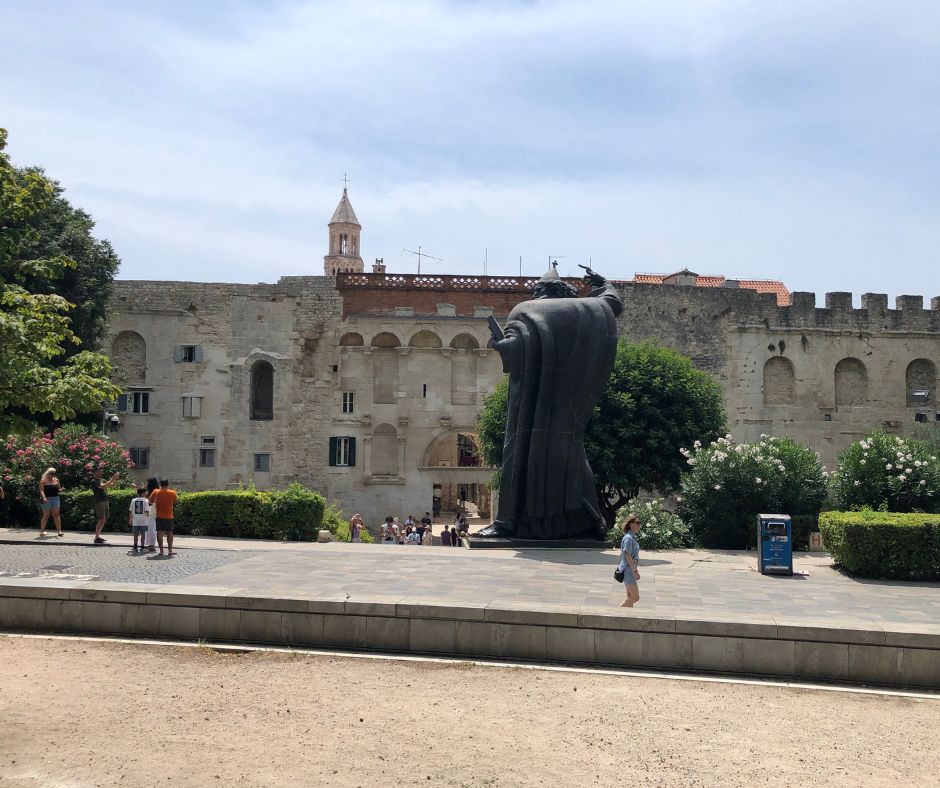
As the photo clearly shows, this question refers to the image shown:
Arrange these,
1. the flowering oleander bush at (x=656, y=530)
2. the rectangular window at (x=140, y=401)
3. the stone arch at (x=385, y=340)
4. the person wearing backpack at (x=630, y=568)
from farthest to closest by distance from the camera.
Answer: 1. the stone arch at (x=385, y=340)
2. the rectangular window at (x=140, y=401)
3. the flowering oleander bush at (x=656, y=530)
4. the person wearing backpack at (x=630, y=568)

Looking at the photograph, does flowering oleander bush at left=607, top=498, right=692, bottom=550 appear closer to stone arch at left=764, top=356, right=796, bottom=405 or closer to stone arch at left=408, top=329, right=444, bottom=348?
stone arch at left=408, top=329, right=444, bottom=348

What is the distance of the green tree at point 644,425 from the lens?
2655 cm

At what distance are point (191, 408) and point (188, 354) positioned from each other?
7.17 ft

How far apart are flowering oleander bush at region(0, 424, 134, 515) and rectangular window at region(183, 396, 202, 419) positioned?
14607mm

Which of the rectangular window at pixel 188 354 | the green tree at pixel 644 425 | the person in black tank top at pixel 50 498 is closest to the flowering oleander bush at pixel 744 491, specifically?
the green tree at pixel 644 425

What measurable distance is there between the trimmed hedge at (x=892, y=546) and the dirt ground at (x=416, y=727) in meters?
6.06

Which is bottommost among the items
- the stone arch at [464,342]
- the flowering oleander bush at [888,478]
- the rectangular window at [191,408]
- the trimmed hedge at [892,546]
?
the trimmed hedge at [892,546]

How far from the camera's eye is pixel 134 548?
1609cm

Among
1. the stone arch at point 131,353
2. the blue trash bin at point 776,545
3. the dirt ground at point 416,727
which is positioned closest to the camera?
the dirt ground at point 416,727

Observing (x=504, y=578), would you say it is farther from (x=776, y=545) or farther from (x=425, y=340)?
(x=425, y=340)

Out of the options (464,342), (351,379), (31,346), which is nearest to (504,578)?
(31,346)

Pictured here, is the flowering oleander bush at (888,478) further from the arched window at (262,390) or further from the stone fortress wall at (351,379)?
the arched window at (262,390)

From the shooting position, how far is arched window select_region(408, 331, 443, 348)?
38062mm

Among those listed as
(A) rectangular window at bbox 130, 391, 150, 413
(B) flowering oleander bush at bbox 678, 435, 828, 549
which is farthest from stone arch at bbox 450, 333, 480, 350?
(B) flowering oleander bush at bbox 678, 435, 828, 549
